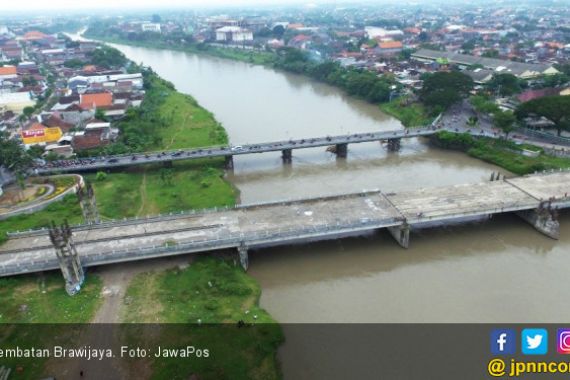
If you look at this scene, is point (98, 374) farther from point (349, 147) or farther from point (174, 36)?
point (174, 36)

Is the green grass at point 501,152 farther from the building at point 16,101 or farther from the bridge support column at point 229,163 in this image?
the building at point 16,101

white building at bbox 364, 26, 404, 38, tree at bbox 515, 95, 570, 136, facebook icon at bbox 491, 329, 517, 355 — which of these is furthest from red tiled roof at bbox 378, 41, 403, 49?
facebook icon at bbox 491, 329, 517, 355

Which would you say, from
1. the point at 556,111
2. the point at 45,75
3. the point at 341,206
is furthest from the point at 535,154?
the point at 45,75

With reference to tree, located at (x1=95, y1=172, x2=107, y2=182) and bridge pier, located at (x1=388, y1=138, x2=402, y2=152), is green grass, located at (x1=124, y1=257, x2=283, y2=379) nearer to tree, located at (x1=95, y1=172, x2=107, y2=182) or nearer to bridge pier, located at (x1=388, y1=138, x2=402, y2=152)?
tree, located at (x1=95, y1=172, x2=107, y2=182)

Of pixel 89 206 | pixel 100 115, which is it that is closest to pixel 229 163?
pixel 89 206

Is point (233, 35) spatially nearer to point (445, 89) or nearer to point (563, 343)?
point (445, 89)

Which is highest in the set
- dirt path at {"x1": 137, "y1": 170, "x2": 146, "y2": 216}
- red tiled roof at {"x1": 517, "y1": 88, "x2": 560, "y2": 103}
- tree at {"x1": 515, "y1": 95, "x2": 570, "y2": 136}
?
tree at {"x1": 515, "y1": 95, "x2": 570, "y2": 136}

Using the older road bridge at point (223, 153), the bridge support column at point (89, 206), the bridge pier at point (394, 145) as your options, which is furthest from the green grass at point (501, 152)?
the bridge support column at point (89, 206)
